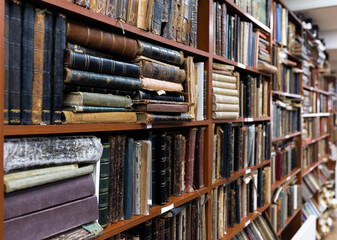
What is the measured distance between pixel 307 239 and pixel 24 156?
263 cm

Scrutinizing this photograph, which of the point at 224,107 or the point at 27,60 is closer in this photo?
the point at 27,60

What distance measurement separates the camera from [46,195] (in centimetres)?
76

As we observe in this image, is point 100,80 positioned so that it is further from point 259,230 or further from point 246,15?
point 259,230

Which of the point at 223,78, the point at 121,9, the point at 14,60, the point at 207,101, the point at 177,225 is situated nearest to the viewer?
the point at 14,60

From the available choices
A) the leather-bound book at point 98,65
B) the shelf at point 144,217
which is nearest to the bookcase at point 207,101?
the shelf at point 144,217

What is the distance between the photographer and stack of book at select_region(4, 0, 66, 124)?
71cm

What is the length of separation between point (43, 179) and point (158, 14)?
0.75 m

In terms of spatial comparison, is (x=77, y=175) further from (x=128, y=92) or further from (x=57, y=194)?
(x=128, y=92)

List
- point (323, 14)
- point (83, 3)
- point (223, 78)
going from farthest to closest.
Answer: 1. point (323, 14)
2. point (223, 78)
3. point (83, 3)

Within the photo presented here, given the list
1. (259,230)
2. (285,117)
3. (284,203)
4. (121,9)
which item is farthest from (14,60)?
(284,203)

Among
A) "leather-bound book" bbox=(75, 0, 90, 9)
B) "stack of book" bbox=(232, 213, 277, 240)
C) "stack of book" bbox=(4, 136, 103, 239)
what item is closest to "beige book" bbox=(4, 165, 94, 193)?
"stack of book" bbox=(4, 136, 103, 239)

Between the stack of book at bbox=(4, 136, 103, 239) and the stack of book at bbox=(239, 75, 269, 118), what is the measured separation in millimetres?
1254

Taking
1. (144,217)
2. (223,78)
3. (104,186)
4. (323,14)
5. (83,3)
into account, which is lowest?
(144,217)

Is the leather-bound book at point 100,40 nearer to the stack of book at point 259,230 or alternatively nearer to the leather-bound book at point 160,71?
the leather-bound book at point 160,71
